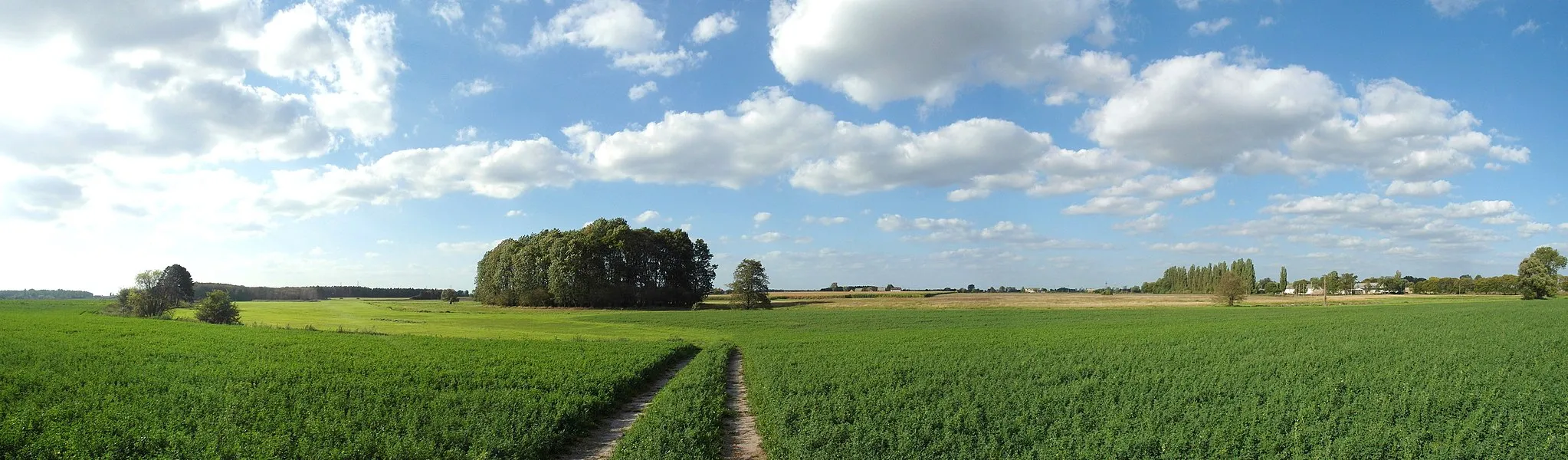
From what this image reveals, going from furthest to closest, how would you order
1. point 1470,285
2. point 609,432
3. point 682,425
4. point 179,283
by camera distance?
point 1470,285, point 179,283, point 609,432, point 682,425

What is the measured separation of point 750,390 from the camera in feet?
75.7

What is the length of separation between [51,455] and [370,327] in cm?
4809

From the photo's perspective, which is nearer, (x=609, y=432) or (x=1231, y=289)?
(x=609, y=432)

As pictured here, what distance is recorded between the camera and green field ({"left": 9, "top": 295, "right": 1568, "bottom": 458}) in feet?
46.9

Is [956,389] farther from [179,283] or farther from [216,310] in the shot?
[179,283]

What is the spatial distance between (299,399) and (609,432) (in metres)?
8.73

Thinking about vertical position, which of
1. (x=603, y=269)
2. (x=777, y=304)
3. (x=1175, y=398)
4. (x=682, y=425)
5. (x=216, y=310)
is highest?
(x=603, y=269)

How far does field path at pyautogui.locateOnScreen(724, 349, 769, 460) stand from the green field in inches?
12.9

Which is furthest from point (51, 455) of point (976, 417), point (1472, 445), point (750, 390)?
point (1472, 445)

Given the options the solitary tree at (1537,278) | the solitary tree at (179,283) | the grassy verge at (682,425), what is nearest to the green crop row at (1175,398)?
the grassy verge at (682,425)

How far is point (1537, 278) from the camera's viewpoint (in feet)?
349

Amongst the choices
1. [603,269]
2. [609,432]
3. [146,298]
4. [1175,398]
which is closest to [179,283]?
[146,298]

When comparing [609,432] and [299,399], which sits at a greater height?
[299,399]

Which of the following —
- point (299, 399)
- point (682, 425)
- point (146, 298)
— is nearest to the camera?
point (682, 425)
